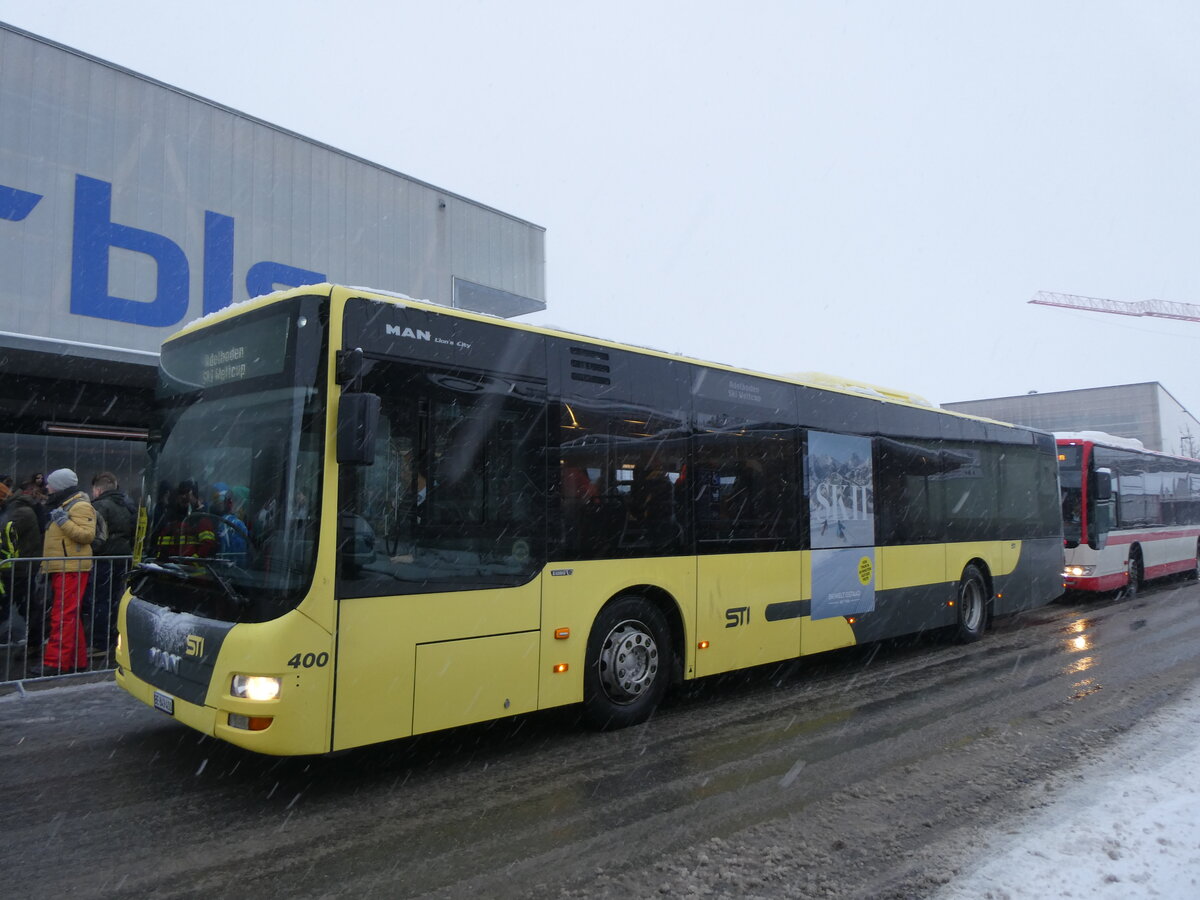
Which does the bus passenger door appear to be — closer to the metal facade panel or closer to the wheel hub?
the wheel hub

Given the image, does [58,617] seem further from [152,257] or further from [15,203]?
[152,257]

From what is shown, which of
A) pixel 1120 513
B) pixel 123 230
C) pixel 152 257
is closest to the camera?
pixel 123 230

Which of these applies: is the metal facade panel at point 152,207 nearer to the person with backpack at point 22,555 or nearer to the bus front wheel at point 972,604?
the person with backpack at point 22,555

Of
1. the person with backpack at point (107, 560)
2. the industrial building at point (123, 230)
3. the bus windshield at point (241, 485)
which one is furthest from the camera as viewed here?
the industrial building at point (123, 230)

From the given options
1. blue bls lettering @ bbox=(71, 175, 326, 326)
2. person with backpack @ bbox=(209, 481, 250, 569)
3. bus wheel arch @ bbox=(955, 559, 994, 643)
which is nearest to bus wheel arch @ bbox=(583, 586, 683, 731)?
person with backpack @ bbox=(209, 481, 250, 569)

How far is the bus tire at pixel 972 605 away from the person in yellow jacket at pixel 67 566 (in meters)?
10.1

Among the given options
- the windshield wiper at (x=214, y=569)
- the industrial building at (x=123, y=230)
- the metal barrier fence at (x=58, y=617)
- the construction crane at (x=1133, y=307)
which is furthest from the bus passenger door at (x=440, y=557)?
the construction crane at (x=1133, y=307)

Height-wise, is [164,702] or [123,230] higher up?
[123,230]

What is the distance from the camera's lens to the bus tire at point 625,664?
6156 millimetres

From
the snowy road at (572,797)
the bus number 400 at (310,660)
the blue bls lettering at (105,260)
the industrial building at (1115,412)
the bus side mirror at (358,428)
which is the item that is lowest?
the snowy road at (572,797)

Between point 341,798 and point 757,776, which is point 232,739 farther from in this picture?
point 757,776

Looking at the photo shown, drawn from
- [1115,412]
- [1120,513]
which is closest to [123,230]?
[1120,513]

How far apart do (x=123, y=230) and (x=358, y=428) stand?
1293cm

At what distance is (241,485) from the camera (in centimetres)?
491
